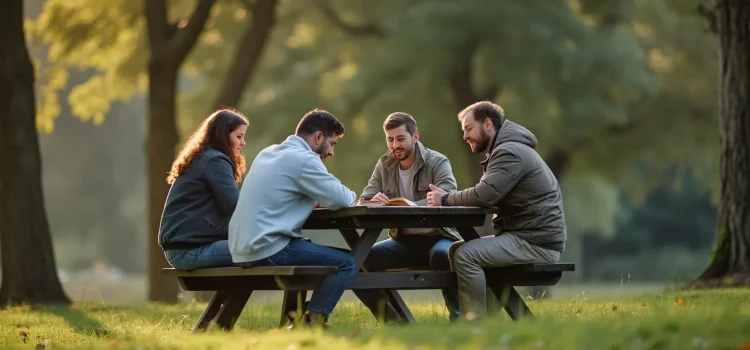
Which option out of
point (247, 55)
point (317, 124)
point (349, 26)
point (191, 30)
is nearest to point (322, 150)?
point (317, 124)

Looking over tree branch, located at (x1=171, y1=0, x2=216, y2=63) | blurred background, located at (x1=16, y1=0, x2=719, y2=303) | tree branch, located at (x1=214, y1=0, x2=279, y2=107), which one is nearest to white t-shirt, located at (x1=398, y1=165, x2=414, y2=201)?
tree branch, located at (x1=171, y1=0, x2=216, y2=63)

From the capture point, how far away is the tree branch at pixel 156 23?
16.2 metres

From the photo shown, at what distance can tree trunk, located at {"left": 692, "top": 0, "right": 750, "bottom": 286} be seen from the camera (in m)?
11.4

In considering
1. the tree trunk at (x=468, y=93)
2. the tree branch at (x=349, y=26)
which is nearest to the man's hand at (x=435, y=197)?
the tree trunk at (x=468, y=93)

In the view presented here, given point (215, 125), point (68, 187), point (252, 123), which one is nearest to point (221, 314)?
point (215, 125)

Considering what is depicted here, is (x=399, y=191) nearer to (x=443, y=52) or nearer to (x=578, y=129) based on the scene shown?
(x=443, y=52)

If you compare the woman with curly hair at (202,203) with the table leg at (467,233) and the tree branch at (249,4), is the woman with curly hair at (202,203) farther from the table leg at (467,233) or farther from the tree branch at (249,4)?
the tree branch at (249,4)

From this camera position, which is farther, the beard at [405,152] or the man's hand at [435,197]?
the beard at [405,152]

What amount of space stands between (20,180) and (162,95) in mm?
3010

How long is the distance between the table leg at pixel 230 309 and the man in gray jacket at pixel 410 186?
144 centimetres

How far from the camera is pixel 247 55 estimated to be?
57.9ft

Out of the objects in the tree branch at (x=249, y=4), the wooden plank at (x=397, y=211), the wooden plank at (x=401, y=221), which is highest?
the tree branch at (x=249, y=4)

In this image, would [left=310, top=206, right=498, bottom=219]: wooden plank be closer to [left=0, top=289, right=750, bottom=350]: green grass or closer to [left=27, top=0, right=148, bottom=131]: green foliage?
[left=0, top=289, right=750, bottom=350]: green grass

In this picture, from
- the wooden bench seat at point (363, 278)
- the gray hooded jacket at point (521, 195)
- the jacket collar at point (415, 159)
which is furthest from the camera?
the jacket collar at point (415, 159)
